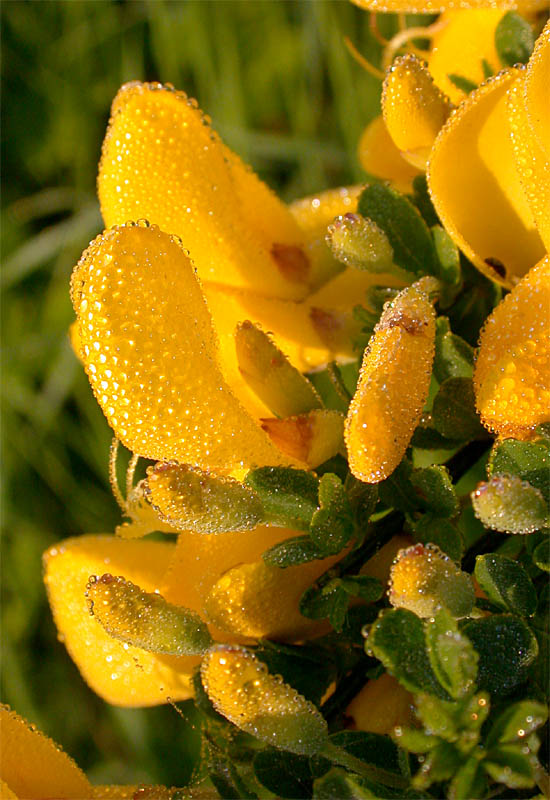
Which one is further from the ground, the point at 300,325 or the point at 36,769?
the point at 300,325

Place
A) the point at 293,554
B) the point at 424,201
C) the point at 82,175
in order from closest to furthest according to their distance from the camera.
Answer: the point at 293,554 < the point at 424,201 < the point at 82,175

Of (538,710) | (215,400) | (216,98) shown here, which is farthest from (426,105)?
(216,98)

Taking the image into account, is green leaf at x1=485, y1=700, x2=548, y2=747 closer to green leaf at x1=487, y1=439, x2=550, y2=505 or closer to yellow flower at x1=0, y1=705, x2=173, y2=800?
green leaf at x1=487, y1=439, x2=550, y2=505

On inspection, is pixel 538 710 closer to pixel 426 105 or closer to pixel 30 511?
pixel 426 105

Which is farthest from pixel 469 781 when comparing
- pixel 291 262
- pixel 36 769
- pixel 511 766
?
pixel 291 262

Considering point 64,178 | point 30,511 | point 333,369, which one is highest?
point 333,369

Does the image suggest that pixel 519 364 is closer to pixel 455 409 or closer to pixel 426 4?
pixel 455 409

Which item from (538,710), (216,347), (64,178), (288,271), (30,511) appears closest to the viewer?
(538,710)
